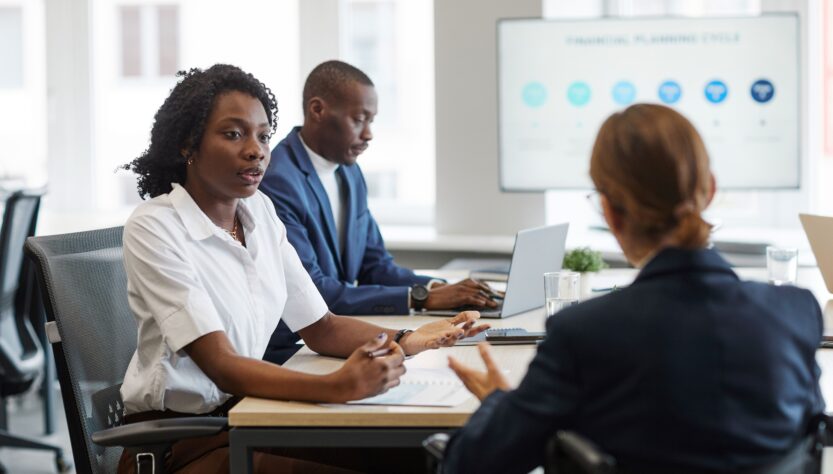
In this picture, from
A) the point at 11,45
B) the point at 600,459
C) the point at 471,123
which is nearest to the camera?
the point at 600,459

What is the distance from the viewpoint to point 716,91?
14.1ft

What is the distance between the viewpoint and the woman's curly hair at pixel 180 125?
6.95 feet

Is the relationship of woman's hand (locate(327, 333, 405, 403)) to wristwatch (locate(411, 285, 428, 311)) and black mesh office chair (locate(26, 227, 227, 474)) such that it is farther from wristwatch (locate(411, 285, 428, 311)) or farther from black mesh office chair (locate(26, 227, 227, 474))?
wristwatch (locate(411, 285, 428, 311))

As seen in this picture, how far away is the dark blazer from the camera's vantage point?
1212 mm

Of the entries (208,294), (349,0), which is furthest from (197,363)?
(349,0)

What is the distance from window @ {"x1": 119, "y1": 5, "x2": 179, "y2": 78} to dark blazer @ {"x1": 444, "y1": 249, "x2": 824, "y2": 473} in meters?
4.24

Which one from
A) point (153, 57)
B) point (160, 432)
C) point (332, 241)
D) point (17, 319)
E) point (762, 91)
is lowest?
point (17, 319)

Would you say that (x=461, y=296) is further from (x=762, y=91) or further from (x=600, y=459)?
(x=762, y=91)

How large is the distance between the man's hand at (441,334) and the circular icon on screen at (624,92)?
7.71 feet

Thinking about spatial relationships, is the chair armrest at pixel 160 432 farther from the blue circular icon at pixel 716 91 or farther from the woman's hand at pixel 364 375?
the blue circular icon at pixel 716 91

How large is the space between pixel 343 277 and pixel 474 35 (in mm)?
1844

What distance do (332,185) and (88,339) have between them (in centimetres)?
132

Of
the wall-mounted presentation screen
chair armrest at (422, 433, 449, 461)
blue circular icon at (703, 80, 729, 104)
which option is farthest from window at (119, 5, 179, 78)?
chair armrest at (422, 433, 449, 461)

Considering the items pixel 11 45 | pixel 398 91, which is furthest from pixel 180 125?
pixel 11 45
